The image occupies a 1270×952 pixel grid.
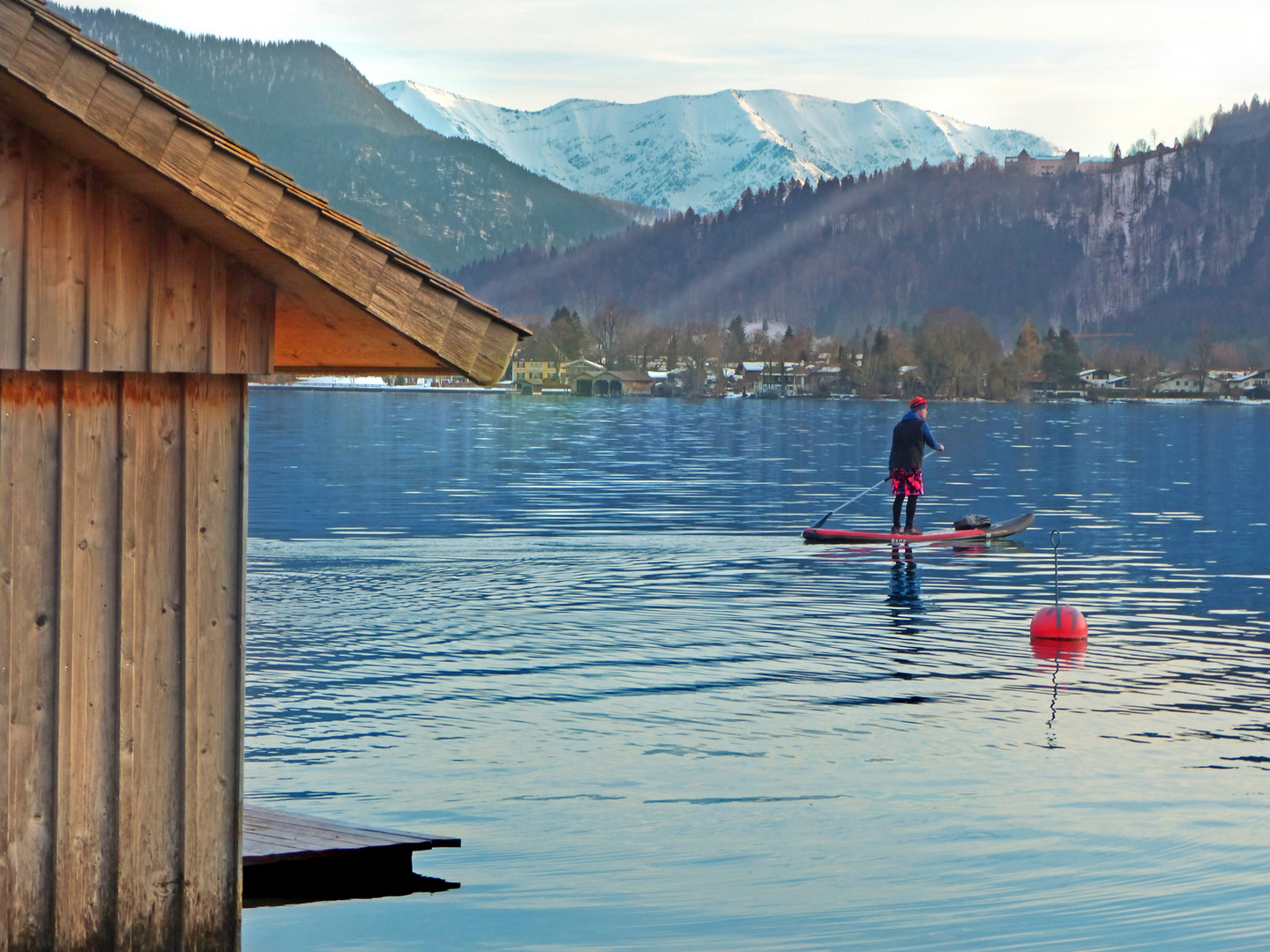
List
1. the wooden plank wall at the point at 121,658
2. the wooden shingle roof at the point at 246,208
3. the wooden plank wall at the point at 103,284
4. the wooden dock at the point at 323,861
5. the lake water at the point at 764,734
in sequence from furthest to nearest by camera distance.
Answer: the lake water at the point at 764,734 < the wooden dock at the point at 323,861 < the wooden plank wall at the point at 121,658 < the wooden plank wall at the point at 103,284 < the wooden shingle roof at the point at 246,208

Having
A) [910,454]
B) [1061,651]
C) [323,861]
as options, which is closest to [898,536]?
[910,454]

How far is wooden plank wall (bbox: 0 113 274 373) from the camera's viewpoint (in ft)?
21.7

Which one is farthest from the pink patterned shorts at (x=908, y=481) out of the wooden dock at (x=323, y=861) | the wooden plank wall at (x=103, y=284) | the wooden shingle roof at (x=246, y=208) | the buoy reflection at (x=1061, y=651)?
the wooden plank wall at (x=103, y=284)

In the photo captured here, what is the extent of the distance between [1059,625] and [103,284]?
14.9 meters

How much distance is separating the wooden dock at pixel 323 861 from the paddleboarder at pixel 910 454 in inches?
782

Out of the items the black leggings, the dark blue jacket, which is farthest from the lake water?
Result: the dark blue jacket

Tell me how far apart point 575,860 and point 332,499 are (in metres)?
30.4

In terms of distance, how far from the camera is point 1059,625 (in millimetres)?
19703

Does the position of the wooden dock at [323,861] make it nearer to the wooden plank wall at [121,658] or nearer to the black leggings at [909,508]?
the wooden plank wall at [121,658]

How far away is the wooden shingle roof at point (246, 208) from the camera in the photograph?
6.23 meters

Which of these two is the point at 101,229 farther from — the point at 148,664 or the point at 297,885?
the point at 297,885

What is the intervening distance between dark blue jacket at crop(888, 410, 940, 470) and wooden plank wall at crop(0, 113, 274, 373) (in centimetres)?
2327

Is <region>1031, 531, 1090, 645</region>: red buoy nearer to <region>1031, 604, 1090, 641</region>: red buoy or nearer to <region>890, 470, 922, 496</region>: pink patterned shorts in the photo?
<region>1031, 604, 1090, 641</region>: red buoy

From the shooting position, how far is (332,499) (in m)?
40.6
